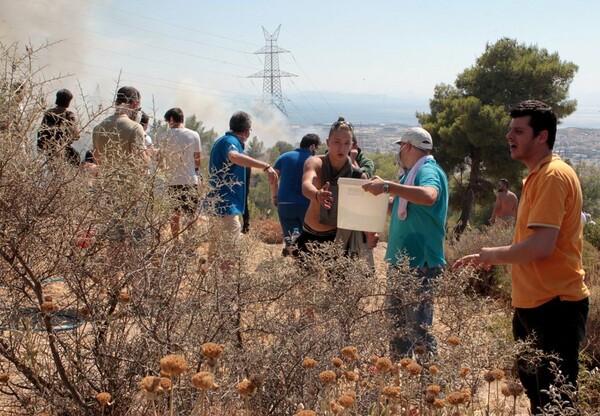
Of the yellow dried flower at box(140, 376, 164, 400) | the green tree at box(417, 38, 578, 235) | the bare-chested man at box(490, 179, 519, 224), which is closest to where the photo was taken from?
the yellow dried flower at box(140, 376, 164, 400)

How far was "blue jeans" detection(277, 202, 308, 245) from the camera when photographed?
5.60 metres

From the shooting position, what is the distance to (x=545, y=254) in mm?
2852

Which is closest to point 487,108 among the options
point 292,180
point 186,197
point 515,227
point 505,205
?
A: point 505,205

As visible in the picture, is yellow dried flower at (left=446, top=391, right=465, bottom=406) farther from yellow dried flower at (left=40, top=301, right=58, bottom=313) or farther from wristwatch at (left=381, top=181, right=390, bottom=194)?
wristwatch at (left=381, top=181, right=390, bottom=194)

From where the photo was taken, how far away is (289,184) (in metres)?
5.76

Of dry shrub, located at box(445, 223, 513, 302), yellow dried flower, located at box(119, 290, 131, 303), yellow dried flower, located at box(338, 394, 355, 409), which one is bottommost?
dry shrub, located at box(445, 223, 513, 302)

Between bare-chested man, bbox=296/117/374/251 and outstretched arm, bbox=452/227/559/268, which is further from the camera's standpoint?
bare-chested man, bbox=296/117/374/251

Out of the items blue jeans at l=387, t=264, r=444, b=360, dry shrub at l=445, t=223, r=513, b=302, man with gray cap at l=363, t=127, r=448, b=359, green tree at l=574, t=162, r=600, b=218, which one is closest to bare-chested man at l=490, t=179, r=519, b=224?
dry shrub at l=445, t=223, r=513, b=302

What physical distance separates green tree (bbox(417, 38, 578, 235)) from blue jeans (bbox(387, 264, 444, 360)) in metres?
18.2

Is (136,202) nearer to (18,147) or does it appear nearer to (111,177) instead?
(111,177)

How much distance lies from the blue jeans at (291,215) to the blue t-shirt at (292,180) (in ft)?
0.13

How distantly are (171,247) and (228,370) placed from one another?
1.72ft

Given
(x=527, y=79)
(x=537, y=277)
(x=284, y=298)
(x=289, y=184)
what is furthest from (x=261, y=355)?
(x=527, y=79)

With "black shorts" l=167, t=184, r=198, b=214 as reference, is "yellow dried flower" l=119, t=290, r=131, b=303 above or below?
below
